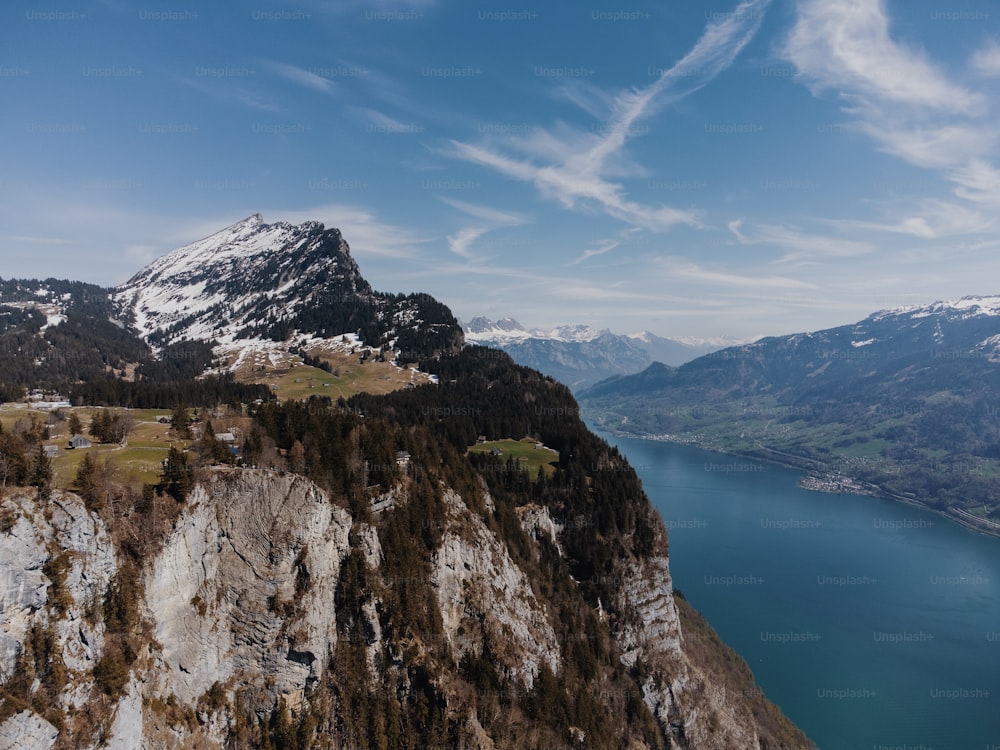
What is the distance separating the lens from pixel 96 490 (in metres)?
35.0

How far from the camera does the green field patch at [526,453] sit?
90963 millimetres

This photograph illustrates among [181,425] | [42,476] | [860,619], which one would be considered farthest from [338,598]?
[860,619]

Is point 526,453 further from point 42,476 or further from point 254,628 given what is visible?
point 42,476

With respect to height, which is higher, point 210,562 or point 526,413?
point 526,413

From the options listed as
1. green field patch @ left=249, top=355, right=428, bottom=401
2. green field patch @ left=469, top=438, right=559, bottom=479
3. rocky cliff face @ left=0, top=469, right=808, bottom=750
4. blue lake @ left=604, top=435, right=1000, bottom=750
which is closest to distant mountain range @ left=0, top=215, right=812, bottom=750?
rocky cliff face @ left=0, top=469, right=808, bottom=750

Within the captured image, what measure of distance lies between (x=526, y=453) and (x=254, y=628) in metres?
61.5

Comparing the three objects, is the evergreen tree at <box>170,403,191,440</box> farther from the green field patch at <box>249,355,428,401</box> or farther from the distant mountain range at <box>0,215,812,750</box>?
the green field patch at <box>249,355,428,401</box>

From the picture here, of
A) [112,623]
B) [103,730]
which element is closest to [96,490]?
[112,623]

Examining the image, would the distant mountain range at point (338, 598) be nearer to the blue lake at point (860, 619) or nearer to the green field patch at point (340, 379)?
the blue lake at point (860, 619)

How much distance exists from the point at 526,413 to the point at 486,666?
208 ft

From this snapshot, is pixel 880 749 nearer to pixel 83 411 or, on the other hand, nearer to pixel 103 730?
pixel 103 730

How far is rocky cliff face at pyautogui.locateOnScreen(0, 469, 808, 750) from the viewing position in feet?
101

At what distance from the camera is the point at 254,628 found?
41312mm

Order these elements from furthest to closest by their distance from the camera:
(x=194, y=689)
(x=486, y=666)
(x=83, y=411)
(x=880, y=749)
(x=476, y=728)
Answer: (x=880, y=749)
(x=83, y=411)
(x=486, y=666)
(x=476, y=728)
(x=194, y=689)
